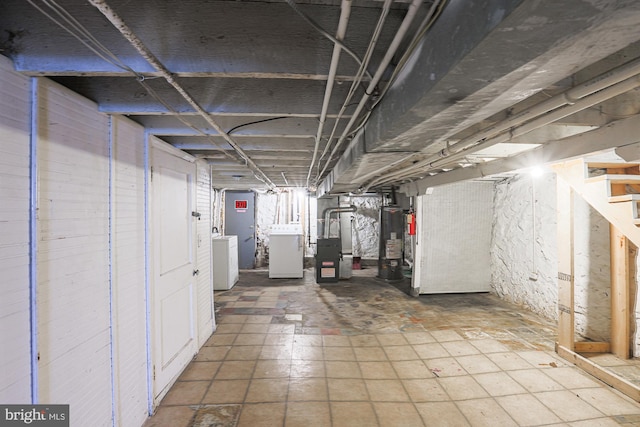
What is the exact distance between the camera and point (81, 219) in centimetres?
141

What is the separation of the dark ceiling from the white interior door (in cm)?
50

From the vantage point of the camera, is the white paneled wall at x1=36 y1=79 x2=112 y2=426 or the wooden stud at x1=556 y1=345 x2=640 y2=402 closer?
the white paneled wall at x1=36 y1=79 x2=112 y2=426

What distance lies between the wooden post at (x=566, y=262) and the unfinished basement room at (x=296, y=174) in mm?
18

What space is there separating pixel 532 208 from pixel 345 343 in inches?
125

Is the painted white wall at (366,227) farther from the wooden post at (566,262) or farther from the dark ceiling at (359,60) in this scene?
the dark ceiling at (359,60)

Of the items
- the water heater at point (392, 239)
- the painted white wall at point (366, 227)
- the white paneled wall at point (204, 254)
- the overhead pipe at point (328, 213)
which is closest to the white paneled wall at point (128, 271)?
the white paneled wall at point (204, 254)

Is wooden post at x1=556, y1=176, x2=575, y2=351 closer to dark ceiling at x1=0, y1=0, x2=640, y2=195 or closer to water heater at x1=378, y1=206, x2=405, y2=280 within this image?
dark ceiling at x1=0, y1=0, x2=640, y2=195

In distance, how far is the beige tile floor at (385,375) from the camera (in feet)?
6.53

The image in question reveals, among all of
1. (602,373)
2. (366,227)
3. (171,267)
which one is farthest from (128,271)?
(366,227)

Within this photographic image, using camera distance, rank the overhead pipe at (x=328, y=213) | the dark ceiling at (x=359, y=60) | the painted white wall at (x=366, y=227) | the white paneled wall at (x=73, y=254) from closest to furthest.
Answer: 1. the dark ceiling at (x=359, y=60)
2. the white paneled wall at (x=73, y=254)
3. the overhead pipe at (x=328, y=213)
4. the painted white wall at (x=366, y=227)

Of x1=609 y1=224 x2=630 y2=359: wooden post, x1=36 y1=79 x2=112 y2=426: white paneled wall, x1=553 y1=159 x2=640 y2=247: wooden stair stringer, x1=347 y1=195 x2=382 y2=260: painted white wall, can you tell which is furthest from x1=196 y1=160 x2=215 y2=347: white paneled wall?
x1=347 y1=195 x2=382 y2=260: painted white wall

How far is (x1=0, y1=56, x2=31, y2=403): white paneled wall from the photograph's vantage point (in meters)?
1.04

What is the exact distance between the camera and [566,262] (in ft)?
8.72

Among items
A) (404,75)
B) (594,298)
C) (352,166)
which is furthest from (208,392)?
(594,298)
